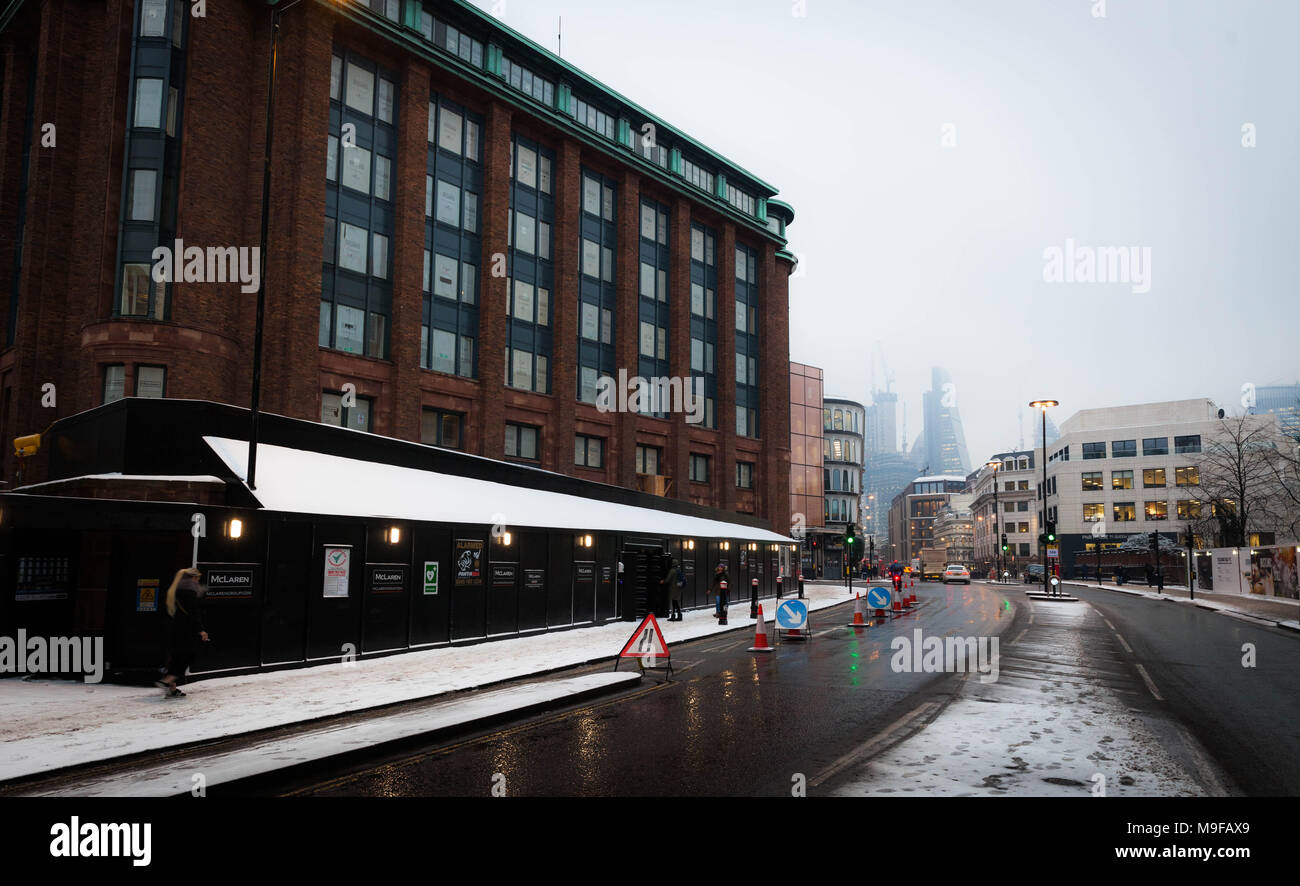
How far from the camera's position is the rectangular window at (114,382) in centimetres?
2222

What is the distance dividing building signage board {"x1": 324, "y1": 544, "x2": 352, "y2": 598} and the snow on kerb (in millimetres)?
750

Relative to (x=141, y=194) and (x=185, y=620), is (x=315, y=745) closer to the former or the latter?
(x=185, y=620)

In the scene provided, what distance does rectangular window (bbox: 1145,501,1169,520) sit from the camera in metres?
87.4

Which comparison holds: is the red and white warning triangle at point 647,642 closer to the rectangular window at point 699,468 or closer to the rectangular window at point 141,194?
the rectangular window at point 141,194

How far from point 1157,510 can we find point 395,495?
93.1 meters

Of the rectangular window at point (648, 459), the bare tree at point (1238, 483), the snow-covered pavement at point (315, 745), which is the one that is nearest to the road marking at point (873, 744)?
the snow-covered pavement at point (315, 745)

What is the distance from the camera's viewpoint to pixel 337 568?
54.1ft

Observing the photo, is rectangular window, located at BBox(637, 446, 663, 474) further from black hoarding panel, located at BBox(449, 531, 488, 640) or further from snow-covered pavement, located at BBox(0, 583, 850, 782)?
snow-covered pavement, located at BBox(0, 583, 850, 782)

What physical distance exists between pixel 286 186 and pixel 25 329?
923 cm

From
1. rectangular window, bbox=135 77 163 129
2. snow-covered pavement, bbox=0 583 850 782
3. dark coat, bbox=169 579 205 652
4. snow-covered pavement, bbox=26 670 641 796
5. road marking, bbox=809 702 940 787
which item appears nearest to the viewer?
Answer: snow-covered pavement, bbox=26 670 641 796

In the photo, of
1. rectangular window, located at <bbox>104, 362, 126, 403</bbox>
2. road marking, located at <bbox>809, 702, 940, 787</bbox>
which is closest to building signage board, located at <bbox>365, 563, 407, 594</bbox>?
rectangular window, located at <bbox>104, 362, 126, 403</bbox>

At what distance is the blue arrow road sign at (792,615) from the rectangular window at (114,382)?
1907 centimetres
